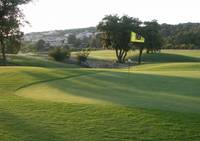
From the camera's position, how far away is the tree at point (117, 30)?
88.3 meters

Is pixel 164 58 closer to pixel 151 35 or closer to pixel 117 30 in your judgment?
pixel 151 35

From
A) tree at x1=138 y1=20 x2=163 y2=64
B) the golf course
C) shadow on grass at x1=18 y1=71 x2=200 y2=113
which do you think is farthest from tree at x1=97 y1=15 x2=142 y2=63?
the golf course

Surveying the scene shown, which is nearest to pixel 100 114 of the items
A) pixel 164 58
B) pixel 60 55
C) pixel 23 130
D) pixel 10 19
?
pixel 23 130

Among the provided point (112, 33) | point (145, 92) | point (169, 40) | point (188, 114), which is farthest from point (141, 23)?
point (188, 114)

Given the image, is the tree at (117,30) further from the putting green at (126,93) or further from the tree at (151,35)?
the putting green at (126,93)

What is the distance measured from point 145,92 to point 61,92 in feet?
12.1

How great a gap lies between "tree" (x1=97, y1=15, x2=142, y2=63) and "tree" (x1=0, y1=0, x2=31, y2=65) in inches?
1273

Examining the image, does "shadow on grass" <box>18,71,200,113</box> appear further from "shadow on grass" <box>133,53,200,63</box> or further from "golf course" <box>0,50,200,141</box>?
"shadow on grass" <box>133,53,200,63</box>

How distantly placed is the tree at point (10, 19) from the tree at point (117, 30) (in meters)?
32.3

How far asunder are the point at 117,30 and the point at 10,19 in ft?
116

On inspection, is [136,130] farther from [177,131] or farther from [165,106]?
[165,106]

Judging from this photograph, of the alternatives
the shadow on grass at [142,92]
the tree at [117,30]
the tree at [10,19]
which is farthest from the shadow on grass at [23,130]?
the tree at [117,30]

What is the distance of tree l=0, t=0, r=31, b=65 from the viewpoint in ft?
180

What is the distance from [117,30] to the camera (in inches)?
3469
